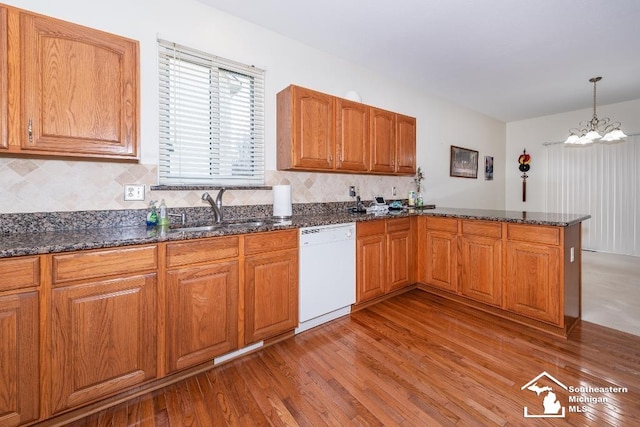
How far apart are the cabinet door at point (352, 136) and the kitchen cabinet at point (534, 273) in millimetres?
1513

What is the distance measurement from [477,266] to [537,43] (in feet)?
7.44

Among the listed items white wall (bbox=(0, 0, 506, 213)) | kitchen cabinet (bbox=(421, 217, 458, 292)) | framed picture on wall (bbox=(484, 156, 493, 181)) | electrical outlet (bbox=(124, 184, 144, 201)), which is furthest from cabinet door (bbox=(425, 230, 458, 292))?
framed picture on wall (bbox=(484, 156, 493, 181))

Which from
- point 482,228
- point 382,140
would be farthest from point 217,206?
point 482,228

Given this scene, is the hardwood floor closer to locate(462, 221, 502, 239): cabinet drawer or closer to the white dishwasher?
the white dishwasher

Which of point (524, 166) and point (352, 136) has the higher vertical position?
point (524, 166)

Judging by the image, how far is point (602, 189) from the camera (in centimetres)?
498

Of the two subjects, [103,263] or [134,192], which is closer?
[103,263]

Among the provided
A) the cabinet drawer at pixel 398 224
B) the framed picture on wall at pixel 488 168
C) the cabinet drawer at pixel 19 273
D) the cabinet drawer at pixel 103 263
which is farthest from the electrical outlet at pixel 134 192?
the framed picture on wall at pixel 488 168

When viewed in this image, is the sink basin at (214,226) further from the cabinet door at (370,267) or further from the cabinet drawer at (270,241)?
the cabinet door at (370,267)

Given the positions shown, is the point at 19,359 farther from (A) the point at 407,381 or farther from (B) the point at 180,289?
(A) the point at 407,381

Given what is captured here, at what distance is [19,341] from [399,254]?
9.13 feet

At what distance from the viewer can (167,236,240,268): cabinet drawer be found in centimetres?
166

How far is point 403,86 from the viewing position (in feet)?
13.0

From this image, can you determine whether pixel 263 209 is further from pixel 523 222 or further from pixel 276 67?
pixel 523 222
